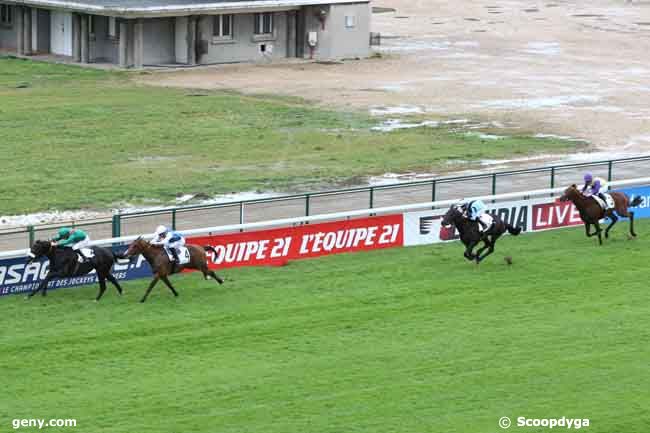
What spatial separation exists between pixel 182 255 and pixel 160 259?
1.45 ft

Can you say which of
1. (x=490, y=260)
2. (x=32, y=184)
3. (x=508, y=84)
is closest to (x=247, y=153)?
(x=32, y=184)

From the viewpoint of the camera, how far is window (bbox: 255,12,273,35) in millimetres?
56969

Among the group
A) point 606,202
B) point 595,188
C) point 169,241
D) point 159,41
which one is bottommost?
point 169,241

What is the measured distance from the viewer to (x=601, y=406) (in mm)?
18891

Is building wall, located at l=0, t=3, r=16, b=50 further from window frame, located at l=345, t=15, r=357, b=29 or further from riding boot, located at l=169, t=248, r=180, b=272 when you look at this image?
riding boot, located at l=169, t=248, r=180, b=272

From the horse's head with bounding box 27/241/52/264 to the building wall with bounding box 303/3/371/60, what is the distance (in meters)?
36.2

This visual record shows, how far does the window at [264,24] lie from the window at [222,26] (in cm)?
133

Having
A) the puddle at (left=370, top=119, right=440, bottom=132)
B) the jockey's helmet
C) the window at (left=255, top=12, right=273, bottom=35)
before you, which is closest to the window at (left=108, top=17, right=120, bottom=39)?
the window at (left=255, top=12, right=273, bottom=35)

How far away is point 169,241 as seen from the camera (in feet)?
77.4

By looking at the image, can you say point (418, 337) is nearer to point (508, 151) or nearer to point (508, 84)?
point (508, 151)

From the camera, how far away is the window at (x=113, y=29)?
180 ft

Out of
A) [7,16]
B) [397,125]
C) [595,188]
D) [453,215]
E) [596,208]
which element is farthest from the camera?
[7,16]

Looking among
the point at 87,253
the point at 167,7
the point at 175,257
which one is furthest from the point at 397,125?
the point at 87,253

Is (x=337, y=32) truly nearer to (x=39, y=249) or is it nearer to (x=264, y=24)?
(x=264, y=24)
